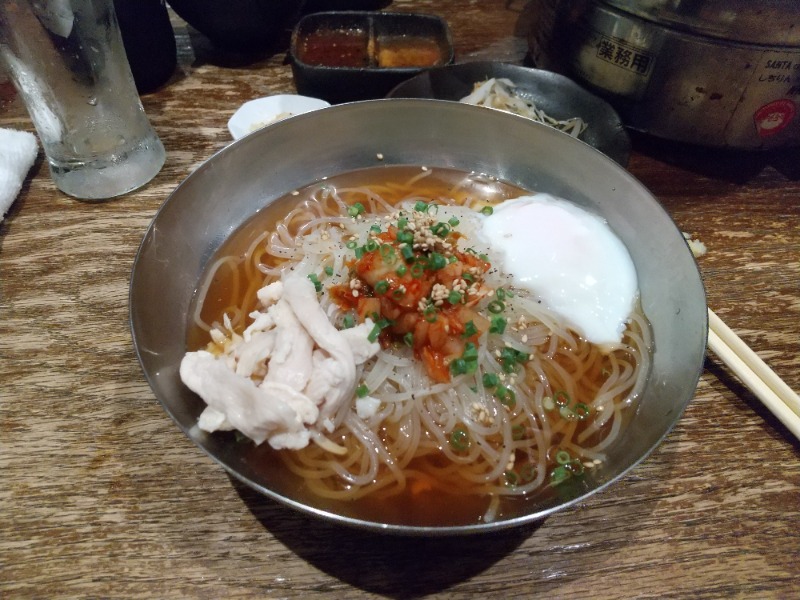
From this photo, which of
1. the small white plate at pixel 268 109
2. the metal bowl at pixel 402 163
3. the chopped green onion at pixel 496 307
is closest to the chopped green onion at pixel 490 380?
the chopped green onion at pixel 496 307

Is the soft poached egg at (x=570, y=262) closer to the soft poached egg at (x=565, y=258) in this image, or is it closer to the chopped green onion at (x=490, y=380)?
the soft poached egg at (x=565, y=258)

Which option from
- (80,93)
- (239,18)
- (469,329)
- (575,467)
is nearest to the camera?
(575,467)

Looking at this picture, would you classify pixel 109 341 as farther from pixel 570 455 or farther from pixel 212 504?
pixel 570 455

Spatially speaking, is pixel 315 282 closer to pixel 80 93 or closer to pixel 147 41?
pixel 80 93

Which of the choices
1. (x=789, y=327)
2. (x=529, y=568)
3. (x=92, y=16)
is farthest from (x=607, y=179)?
(x=92, y=16)

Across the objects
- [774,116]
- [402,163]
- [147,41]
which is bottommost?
[402,163]

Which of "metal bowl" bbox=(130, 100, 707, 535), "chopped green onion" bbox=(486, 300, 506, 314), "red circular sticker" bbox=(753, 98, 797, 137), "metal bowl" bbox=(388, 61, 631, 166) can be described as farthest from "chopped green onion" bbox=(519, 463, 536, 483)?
"red circular sticker" bbox=(753, 98, 797, 137)

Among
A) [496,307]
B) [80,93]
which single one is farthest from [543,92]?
[80,93]
